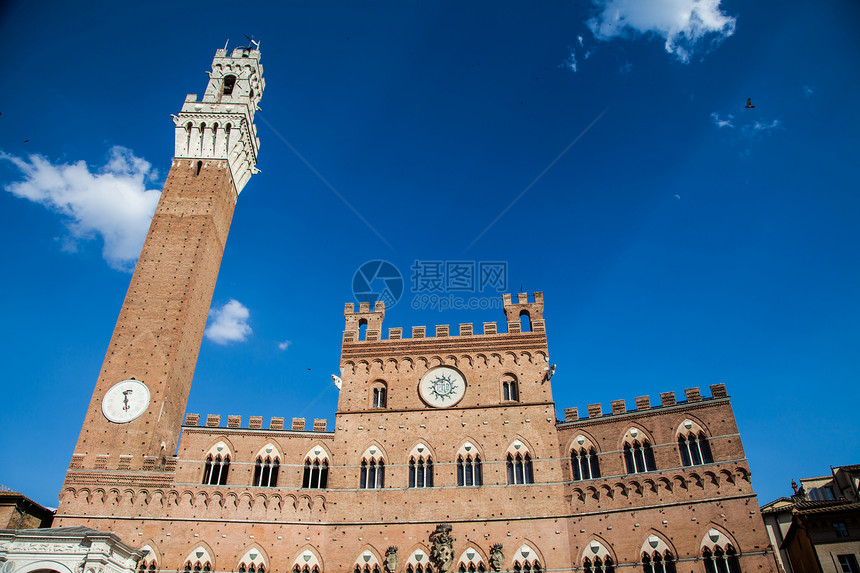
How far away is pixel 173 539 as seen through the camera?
26.8 m

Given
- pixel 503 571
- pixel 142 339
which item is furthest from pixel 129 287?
pixel 503 571

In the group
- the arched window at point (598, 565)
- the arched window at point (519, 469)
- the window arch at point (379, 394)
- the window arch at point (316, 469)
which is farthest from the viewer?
the window arch at point (379, 394)

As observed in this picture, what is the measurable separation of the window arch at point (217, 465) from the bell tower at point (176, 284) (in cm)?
252

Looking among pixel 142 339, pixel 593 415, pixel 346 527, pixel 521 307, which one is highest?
pixel 521 307

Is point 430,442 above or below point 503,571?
above

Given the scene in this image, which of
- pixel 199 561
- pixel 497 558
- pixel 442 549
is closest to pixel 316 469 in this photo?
pixel 199 561

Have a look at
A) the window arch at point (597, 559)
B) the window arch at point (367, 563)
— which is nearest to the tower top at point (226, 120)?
the window arch at point (367, 563)

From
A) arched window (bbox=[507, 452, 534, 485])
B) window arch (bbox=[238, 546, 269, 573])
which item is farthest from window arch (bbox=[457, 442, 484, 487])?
window arch (bbox=[238, 546, 269, 573])

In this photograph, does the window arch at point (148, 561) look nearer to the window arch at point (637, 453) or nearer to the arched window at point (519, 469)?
the arched window at point (519, 469)

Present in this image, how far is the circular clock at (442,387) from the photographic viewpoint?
3092 cm

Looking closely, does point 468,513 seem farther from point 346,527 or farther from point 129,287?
point 129,287

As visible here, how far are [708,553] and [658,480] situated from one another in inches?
133

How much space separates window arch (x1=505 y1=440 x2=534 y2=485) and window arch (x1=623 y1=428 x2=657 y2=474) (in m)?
4.59

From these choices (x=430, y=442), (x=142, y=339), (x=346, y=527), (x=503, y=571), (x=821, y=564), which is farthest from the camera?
(x=142, y=339)
